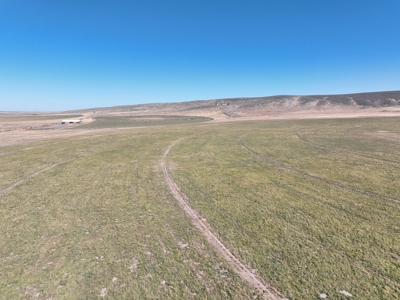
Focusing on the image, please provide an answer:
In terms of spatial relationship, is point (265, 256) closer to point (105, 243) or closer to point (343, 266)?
point (343, 266)

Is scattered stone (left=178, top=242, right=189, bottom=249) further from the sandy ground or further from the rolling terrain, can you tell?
the sandy ground

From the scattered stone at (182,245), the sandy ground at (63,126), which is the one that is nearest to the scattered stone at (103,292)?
the scattered stone at (182,245)

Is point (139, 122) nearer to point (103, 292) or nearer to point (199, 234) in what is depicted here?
point (199, 234)

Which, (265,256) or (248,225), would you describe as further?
(248,225)

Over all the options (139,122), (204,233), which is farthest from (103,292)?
(139,122)

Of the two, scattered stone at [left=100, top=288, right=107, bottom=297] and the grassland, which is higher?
the grassland

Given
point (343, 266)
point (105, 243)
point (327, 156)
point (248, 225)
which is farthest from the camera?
point (327, 156)

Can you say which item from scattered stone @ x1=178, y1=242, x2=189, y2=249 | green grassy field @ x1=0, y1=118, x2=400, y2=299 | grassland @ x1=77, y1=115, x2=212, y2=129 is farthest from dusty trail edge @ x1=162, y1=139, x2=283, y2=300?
grassland @ x1=77, y1=115, x2=212, y2=129

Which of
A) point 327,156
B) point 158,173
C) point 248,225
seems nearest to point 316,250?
point 248,225
